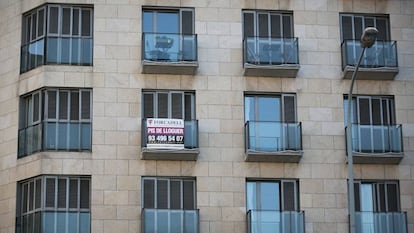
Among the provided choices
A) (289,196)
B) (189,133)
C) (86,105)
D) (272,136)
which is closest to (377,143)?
(289,196)

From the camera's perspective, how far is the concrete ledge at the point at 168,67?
35.8 metres

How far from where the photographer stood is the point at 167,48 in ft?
119

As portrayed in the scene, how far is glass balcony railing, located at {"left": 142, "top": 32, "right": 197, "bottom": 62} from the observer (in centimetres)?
3619

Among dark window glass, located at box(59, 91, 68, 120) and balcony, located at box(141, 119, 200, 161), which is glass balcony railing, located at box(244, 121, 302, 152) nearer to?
balcony, located at box(141, 119, 200, 161)

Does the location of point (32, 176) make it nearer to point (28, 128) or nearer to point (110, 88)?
point (28, 128)

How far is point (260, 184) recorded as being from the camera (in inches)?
1426

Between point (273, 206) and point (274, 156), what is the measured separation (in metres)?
2.00

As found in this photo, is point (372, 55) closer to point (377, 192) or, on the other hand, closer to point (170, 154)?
point (377, 192)

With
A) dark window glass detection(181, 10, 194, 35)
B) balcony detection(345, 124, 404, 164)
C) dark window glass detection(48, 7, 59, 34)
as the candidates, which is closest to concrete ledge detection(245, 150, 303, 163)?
balcony detection(345, 124, 404, 164)

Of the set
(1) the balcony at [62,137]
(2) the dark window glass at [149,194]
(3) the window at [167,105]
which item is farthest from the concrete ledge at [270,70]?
(1) the balcony at [62,137]

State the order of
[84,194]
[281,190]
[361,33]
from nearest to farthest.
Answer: [84,194] → [281,190] → [361,33]

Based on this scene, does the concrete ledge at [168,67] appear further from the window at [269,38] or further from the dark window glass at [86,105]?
the dark window glass at [86,105]

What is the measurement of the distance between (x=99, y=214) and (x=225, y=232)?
4.85 metres

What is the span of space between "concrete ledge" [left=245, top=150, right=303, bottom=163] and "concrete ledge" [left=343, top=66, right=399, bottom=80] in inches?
157
